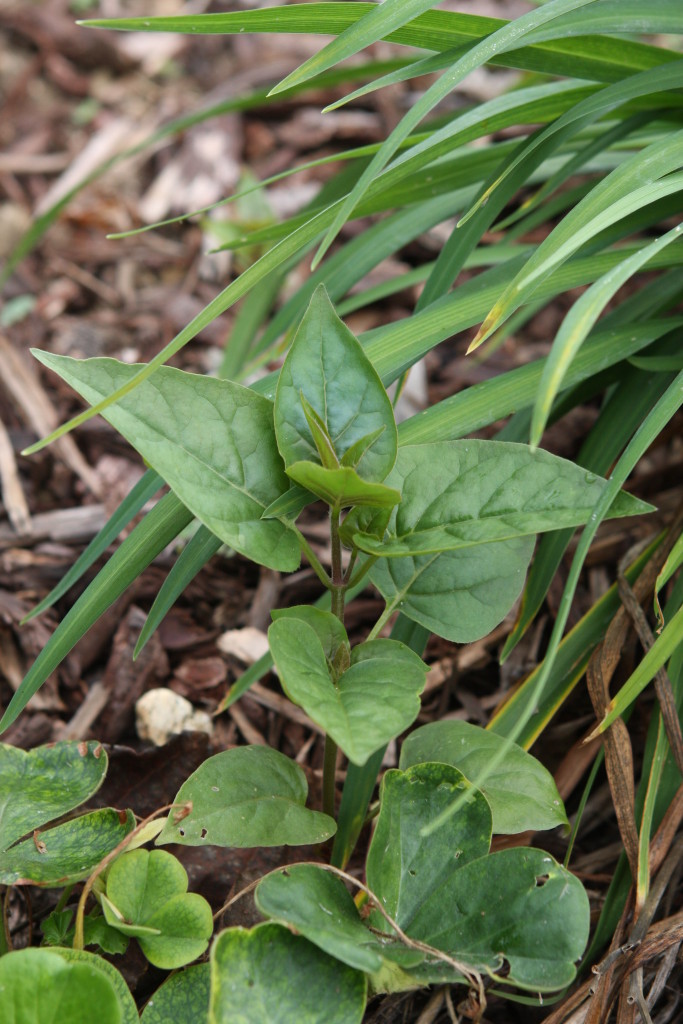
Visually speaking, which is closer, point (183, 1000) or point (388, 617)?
point (183, 1000)

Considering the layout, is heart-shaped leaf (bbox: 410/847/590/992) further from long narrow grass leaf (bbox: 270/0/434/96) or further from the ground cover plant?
long narrow grass leaf (bbox: 270/0/434/96)

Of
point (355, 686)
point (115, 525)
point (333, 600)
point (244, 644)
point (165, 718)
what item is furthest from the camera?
point (244, 644)

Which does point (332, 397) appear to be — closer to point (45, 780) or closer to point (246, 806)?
point (246, 806)

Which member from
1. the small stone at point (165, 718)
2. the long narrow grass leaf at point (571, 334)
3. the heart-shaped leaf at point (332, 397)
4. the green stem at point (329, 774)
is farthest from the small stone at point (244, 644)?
the long narrow grass leaf at point (571, 334)

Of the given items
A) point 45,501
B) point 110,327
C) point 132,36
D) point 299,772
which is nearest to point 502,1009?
point 299,772

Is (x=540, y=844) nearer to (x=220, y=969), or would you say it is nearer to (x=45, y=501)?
(x=220, y=969)

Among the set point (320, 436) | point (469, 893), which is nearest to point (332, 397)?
point (320, 436)

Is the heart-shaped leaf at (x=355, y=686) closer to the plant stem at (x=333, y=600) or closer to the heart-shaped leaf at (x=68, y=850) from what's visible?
the plant stem at (x=333, y=600)
